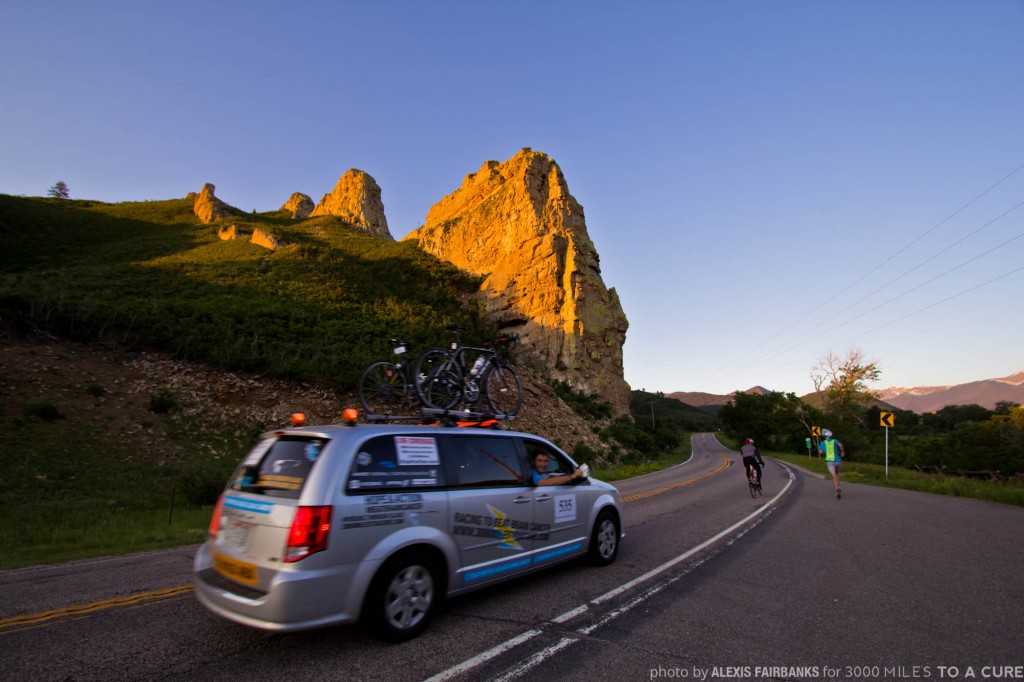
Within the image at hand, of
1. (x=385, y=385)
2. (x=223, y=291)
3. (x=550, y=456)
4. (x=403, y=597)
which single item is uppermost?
(x=223, y=291)

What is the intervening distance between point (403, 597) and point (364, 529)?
70 cm

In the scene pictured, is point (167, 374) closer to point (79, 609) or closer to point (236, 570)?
point (79, 609)

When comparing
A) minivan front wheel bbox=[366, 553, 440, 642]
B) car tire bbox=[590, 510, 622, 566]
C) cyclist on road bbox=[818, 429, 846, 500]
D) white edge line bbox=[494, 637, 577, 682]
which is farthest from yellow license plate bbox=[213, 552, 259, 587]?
cyclist on road bbox=[818, 429, 846, 500]

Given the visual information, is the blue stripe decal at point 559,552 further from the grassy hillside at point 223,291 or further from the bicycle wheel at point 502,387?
the grassy hillside at point 223,291

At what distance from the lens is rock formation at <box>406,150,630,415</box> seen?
42062mm

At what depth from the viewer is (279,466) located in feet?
13.1

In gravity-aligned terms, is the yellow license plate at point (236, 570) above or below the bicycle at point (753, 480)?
above

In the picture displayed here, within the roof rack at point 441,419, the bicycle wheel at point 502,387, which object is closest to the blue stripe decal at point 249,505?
the roof rack at point 441,419

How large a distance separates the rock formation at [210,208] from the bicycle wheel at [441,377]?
6454 cm

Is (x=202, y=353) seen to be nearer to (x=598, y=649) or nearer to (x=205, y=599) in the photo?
(x=205, y=599)

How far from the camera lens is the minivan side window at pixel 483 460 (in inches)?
184

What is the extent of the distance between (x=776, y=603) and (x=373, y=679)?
13.2 feet

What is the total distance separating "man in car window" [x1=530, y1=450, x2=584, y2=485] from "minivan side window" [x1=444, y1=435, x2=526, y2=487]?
0.97 ft

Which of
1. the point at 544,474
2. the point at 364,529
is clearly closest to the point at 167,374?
the point at 544,474
